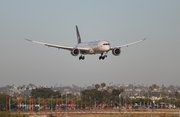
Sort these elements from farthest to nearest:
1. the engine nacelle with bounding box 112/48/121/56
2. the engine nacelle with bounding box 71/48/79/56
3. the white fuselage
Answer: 1. the engine nacelle with bounding box 112/48/121/56
2. the engine nacelle with bounding box 71/48/79/56
3. the white fuselage

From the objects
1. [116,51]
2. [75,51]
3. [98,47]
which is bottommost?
[116,51]

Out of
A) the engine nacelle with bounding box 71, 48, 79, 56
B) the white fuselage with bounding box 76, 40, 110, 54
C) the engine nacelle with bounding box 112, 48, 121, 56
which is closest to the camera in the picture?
the white fuselage with bounding box 76, 40, 110, 54

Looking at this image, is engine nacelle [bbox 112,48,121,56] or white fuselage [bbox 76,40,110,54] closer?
white fuselage [bbox 76,40,110,54]

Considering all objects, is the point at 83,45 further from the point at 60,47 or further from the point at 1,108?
the point at 1,108

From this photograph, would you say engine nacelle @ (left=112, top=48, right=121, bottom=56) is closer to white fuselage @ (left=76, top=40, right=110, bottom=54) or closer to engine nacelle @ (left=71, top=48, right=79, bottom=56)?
white fuselage @ (left=76, top=40, right=110, bottom=54)

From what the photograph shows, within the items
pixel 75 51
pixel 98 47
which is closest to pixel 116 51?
pixel 98 47

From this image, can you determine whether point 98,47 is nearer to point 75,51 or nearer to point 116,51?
point 116,51

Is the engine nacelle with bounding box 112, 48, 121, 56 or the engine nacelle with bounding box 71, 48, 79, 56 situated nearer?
the engine nacelle with bounding box 71, 48, 79, 56

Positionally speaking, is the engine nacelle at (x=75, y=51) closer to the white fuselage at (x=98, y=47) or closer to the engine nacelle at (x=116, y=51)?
the white fuselage at (x=98, y=47)

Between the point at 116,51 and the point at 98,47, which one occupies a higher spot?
the point at 98,47

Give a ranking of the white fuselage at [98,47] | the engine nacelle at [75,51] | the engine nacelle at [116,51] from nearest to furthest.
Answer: the white fuselage at [98,47] → the engine nacelle at [75,51] → the engine nacelle at [116,51]

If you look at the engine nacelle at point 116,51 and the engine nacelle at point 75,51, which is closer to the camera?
the engine nacelle at point 75,51

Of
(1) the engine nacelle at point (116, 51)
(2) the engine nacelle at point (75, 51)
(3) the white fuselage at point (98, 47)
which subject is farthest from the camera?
(1) the engine nacelle at point (116, 51)

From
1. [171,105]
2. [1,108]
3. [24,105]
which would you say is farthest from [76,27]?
[171,105]
